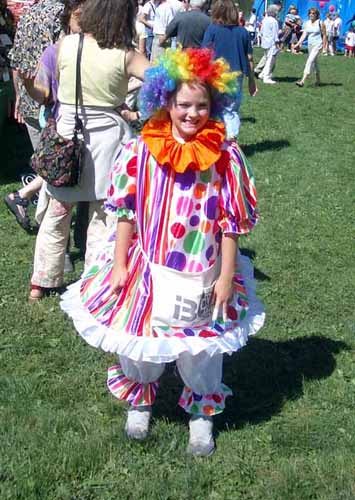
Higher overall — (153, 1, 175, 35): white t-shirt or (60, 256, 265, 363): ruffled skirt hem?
(60, 256, 265, 363): ruffled skirt hem

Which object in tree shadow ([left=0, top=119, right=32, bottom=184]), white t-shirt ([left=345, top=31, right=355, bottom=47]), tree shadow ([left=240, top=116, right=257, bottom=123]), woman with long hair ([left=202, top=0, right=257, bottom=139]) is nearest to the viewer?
tree shadow ([left=0, top=119, right=32, bottom=184])

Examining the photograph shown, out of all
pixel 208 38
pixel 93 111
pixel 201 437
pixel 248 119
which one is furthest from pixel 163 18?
pixel 201 437

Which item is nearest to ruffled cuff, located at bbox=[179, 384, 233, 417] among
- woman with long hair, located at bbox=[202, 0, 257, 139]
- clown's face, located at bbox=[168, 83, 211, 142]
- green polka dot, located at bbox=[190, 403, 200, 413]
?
green polka dot, located at bbox=[190, 403, 200, 413]

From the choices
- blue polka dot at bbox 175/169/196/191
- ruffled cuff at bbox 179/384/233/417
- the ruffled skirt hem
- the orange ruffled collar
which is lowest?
ruffled cuff at bbox 179/384/233/417

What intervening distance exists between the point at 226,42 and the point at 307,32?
930 cm

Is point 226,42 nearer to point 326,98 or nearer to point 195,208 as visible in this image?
point 195,208

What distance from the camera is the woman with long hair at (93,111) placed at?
438 cm

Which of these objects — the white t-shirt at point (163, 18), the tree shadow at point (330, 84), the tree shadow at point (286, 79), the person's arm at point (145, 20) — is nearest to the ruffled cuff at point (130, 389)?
the white t-shirt at point (163, 18)

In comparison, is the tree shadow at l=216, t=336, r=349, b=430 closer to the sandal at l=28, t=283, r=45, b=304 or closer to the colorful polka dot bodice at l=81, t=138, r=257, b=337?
the colorful polka dot bodice at l=81, t=138, r=257, b=337

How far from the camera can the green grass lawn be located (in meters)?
3.29

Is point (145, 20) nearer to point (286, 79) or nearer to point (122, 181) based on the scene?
point (286, 79)

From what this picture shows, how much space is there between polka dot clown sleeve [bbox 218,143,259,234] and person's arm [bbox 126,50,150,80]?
1315 millimetres

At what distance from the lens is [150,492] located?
3.21 m

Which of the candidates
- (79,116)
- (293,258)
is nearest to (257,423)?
(79,116)
